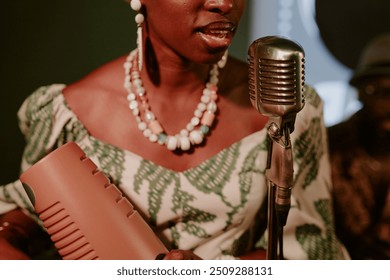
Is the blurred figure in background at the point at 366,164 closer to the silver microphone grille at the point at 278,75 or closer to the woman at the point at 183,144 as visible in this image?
the woman at the point at 183,144

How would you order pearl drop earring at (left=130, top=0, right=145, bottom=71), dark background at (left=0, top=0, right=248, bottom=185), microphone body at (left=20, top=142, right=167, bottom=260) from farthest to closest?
dark background at (left=0, top=0, right=248, bottom=185) < pearl drop earring at (left=130, top=0, right=145, bottom=71) < microphone body at (left=20, top=142, right=167, bottom=260)

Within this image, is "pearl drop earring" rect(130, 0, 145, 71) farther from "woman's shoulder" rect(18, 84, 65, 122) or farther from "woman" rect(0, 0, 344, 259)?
"woman's shoulder" rect(18, 84, 65, 122)

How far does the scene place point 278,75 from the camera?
52cm

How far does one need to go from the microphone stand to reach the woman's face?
0.23 metres

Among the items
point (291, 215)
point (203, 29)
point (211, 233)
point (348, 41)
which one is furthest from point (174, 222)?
point (348, 41)

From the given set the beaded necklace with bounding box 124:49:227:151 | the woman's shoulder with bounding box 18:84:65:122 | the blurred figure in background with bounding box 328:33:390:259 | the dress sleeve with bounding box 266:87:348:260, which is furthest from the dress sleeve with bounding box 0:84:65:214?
the blurred figure in background with bounding box 328:33:390:259

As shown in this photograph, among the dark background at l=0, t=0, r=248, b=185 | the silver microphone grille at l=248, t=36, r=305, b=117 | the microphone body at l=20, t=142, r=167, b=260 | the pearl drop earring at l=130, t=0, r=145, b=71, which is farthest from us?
the dark background at l=0, t=0, r=248, b=185

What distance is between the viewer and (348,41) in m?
1.52

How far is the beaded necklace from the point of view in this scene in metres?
0.88

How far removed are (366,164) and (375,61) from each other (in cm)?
25

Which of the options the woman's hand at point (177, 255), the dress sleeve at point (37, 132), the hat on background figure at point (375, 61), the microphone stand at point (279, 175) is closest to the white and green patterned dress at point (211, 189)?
the dress sleeve at point (37, 132)

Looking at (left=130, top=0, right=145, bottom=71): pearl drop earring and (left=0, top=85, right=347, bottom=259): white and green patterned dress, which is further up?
(left=130, top=0, right=145, bottom=71): pearl drop earring

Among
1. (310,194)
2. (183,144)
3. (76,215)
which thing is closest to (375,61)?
(310,194)
